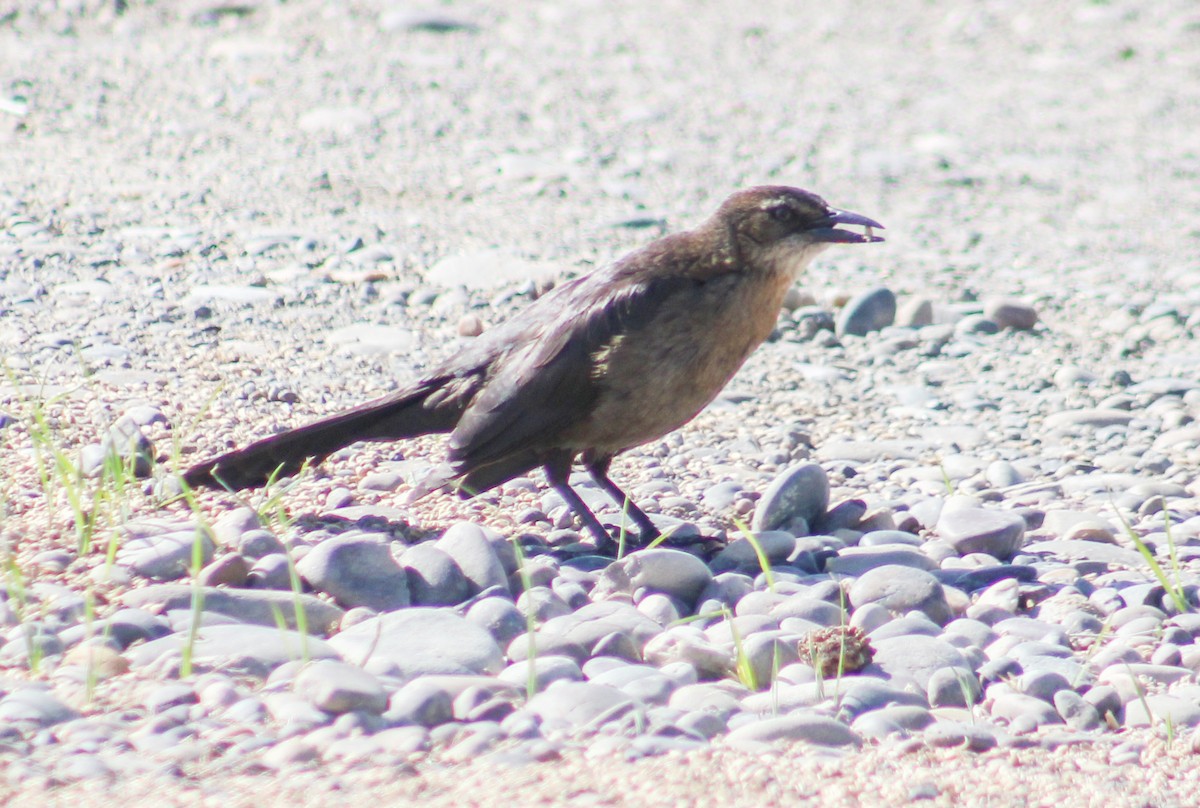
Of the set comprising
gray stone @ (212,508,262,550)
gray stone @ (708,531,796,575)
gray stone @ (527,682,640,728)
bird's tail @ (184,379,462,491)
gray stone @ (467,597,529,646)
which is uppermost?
bird's tail @ (184,379,462,491)

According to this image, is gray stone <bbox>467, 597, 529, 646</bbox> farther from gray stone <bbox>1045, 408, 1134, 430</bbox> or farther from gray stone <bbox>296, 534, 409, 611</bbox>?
gray stone <bbox>1045, 408, 1134, 430</bbox>

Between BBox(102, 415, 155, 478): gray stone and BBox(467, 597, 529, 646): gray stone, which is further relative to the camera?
BBox(102, 415, 155, 478): gray stone

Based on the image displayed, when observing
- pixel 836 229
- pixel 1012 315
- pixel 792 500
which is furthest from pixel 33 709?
pixel 1012 315

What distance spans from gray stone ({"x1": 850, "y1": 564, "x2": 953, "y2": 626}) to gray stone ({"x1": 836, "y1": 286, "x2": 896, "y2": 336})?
336 centimetres

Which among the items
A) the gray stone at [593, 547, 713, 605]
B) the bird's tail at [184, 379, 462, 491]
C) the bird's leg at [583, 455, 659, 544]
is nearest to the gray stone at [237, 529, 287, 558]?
the bird's tail at [184, 379, 462, 491]

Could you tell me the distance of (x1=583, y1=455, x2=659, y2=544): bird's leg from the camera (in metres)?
5.14

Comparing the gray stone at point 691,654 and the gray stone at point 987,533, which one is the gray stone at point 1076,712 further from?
the gray stone at point 987,533

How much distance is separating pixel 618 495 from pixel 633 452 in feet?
2.65

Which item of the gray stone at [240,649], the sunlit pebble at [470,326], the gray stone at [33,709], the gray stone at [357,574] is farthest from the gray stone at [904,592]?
the sunlit pebble at [470,326]

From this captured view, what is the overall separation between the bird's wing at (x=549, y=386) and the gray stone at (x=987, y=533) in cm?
107

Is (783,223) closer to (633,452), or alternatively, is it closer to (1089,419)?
Result: (633,452)

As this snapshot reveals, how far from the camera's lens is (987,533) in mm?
4988

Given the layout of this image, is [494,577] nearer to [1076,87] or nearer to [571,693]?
[571,693]

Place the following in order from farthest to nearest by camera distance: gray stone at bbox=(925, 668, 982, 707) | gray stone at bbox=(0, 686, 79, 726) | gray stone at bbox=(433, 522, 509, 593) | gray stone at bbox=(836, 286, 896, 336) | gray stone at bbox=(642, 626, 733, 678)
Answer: gray stone at bbox=(836, 286, 896, 336) → gray stone at bbox=(433, 522, 509, 593) → gray stone at bbox=(642, 626, 733, 678) → gray stone at bbox=(925, 668, 982, 707) → gray stone at bbox=(0, 686, 79, 726)
